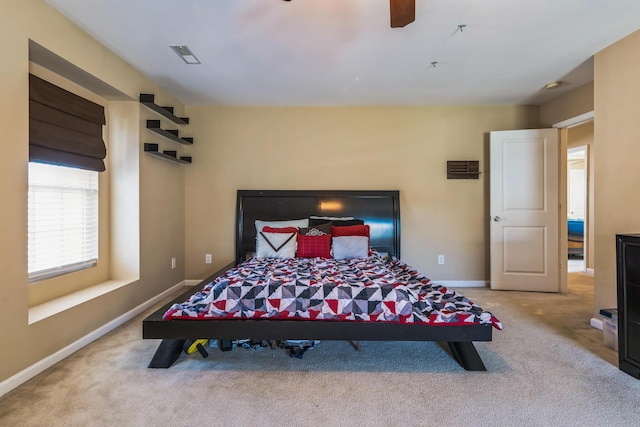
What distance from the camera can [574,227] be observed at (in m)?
6.22

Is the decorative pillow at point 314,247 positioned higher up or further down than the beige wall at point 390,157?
further down

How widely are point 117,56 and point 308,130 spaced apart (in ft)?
7.01

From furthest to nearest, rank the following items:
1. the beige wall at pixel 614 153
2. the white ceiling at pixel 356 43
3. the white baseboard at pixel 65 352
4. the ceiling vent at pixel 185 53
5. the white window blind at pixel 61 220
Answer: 1. the ceiling vent at pixel 185 53
2. the beige wall at pixel 614 153
3. the white window blind at pixel 61 220
4. the white ceiling at pixel 356 43
5. the white baseboard at pixel 65 352

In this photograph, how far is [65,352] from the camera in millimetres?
2195

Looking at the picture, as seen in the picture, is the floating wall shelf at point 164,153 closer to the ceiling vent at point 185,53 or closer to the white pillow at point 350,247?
the ceiling vent at point 185,53

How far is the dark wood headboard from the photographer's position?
13.0 ft

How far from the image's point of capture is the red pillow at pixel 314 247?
3.33m

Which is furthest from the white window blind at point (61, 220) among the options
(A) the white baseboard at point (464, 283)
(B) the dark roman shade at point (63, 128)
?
(A) the white baseboard at point (464, 283)

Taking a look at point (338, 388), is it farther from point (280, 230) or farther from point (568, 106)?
point (568, 106)

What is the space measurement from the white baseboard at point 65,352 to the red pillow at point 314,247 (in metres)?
1.69

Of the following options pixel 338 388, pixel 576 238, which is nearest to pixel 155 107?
pixel 338 388

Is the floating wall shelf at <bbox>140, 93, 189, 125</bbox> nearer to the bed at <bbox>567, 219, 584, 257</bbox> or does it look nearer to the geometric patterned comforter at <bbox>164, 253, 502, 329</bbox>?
the geometric patterned comforter at <bbox>164, 253, 502, 329</bbox>

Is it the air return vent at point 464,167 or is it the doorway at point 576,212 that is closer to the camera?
the air return vent at point 464,167

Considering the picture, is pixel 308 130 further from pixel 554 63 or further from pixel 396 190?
pixel 554 63
